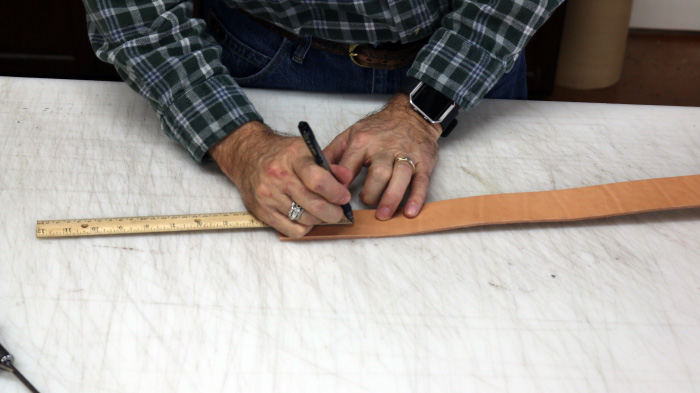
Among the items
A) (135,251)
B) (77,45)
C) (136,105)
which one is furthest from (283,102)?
(77,45)

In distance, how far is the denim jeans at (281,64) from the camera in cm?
128

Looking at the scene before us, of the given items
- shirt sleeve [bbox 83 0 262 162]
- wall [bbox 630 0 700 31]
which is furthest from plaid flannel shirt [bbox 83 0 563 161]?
wall [bbox 630 0 700 31]

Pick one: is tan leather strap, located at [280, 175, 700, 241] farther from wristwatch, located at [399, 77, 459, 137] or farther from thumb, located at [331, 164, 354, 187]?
wristwatch, located at [399, 77, 459, 137]

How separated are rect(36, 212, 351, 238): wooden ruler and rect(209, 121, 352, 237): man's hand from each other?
0.04m

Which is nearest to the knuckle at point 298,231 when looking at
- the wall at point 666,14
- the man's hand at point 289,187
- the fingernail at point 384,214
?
the man's hand at point 289,187

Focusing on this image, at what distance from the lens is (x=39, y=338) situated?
0.81 meters

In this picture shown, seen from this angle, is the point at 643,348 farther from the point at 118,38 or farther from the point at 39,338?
the point at 118,38

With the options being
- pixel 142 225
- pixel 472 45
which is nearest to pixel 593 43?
pixel 472 45

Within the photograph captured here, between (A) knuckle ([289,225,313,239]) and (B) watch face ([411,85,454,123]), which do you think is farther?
(B) watch face ([411,85,454,123])

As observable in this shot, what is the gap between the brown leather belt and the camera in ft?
4.12

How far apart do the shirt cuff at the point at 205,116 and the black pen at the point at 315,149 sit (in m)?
0.25

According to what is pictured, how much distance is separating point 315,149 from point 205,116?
1.01 feet

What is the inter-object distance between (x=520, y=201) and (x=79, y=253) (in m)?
0.72

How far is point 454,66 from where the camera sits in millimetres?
1150
